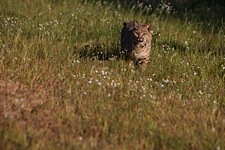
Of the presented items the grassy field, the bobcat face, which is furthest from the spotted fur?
the grassy field

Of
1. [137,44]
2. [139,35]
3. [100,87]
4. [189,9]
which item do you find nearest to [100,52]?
[137,44]

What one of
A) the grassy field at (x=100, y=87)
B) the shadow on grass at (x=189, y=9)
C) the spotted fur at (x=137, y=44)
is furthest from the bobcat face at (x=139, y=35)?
the shadow on grass at (x=189, y=9)

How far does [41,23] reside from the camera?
350 inches

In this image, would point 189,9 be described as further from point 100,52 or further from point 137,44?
point 137,44

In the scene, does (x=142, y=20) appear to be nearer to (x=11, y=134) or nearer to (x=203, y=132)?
(x=203, y=132)

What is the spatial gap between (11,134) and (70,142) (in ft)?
2.12

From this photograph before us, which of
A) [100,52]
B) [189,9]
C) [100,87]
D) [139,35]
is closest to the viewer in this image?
[100,87]

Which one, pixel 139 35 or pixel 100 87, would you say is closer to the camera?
pixel 100 87

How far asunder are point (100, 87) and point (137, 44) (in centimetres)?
159

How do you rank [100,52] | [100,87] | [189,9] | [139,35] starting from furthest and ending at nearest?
[189,9] → [100,52] → [139,35] → [100,87]

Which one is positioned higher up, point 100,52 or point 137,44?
point 137,44

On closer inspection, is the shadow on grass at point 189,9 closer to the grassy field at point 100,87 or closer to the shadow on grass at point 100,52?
the grassy field at point 100,87

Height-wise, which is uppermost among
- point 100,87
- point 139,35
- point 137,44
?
point 139,35

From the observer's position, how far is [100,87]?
5957mm
